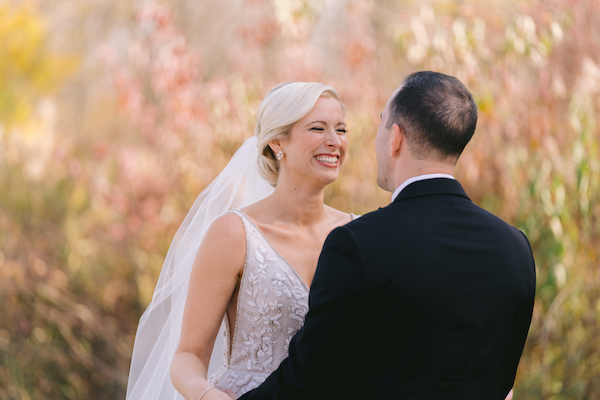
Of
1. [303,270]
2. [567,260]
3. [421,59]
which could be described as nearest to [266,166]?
[303,270]

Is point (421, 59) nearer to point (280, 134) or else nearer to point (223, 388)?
point (280, 134)

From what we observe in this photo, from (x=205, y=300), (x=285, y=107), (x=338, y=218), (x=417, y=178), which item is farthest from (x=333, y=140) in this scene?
(x=205, y=300)

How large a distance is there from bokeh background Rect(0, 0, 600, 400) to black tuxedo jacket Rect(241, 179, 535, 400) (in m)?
2.68

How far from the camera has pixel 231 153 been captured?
5.21 meters

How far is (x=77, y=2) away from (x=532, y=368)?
8.27m

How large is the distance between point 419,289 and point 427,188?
332 mm

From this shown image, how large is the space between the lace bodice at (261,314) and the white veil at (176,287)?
41 centimetres

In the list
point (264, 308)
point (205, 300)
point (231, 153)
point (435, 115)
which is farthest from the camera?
point (231, 153)

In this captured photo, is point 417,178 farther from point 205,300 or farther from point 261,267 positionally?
point 205,300

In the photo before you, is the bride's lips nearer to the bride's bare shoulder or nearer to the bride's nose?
the bride's nose

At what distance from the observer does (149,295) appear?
200 inches

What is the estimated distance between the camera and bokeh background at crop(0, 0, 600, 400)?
4.17 m

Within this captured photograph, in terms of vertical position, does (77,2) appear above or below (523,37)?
above

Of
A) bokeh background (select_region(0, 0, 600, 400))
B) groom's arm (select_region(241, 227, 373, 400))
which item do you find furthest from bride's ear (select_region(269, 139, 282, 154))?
bokeh background (select_region(0, 0, 600, 400))
